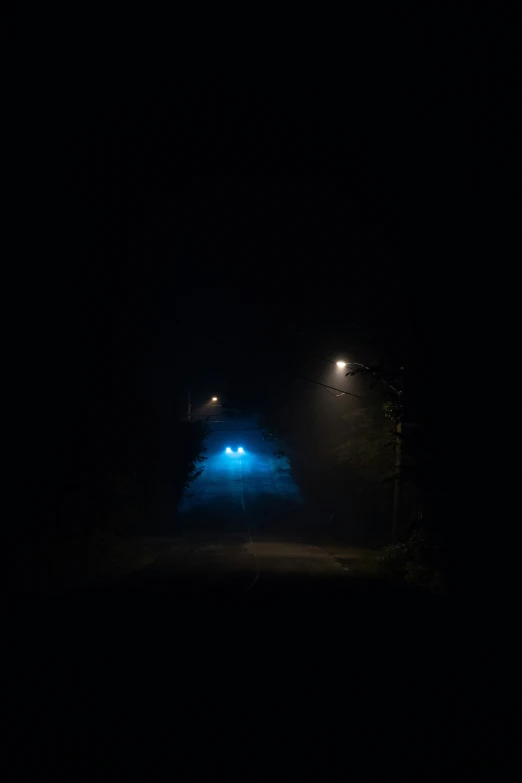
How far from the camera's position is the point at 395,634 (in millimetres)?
6035

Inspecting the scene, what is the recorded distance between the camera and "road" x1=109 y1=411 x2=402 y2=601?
38.2 feet

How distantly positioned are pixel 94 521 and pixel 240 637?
13446mm

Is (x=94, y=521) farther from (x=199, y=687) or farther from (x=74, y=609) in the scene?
(x=199, y=687)

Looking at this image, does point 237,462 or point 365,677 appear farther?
point 237,462

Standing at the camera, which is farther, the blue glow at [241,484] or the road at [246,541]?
the blue glow at [241,484]

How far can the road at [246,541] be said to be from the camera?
11.6 m

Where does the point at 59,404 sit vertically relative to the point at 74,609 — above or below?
above

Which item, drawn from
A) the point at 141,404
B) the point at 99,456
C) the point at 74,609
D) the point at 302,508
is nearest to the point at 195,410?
the point at 302,508

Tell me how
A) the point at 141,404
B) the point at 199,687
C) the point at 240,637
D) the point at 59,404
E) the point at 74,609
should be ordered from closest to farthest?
the point at 199,687 → the point at 240,637 → the point at 74,609 → the point at 59,404 → the point at 141,404

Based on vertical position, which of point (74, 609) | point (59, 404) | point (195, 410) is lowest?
point (74, 609)

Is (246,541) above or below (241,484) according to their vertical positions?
below

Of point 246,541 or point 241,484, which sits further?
point 241,484

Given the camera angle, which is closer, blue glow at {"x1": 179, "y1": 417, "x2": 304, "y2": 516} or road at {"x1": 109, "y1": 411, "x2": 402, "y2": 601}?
road at {"x1": 109, "y1": 411, "x2": 402, "y2": 601}

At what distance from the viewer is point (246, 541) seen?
27062 millimetres
